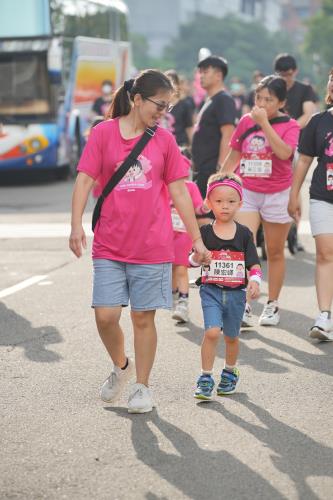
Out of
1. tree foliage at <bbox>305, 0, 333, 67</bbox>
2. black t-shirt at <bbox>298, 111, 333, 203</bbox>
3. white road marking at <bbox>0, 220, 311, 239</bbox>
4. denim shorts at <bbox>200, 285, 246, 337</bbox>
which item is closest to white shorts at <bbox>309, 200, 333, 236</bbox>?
black t-shirt at <bbox>298, 111, 333, 203</bbox>

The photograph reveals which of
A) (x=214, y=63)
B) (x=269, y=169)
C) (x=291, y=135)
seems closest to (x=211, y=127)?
(x=214, y=63)

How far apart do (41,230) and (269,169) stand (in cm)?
681

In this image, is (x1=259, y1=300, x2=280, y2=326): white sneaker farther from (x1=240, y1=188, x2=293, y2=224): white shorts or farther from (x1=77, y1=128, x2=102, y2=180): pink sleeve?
(x1=77, y1=128, x2=102, y2=180): pink sleeve

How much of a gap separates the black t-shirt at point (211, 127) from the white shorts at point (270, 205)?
1236 mm

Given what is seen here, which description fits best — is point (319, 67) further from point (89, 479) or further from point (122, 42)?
point (89, 479)

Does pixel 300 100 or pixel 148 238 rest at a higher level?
pixel 148 238

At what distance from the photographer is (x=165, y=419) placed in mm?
6000

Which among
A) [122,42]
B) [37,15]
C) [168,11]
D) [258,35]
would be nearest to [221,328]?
[37,15]

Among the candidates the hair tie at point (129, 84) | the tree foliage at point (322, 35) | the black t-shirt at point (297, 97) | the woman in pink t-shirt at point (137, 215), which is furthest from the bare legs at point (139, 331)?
the tree foliage at point (322, 35)

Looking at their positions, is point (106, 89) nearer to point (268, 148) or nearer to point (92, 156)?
point (268, 148)

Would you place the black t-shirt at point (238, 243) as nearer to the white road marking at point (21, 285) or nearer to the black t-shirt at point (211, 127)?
the black t-shirt at point (211, 127)

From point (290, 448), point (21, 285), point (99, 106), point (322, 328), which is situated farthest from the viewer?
point (99, 106)

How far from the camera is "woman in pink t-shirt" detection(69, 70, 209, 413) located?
600 cm

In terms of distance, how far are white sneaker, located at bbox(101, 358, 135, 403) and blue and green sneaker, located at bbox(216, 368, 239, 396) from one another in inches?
20.2
